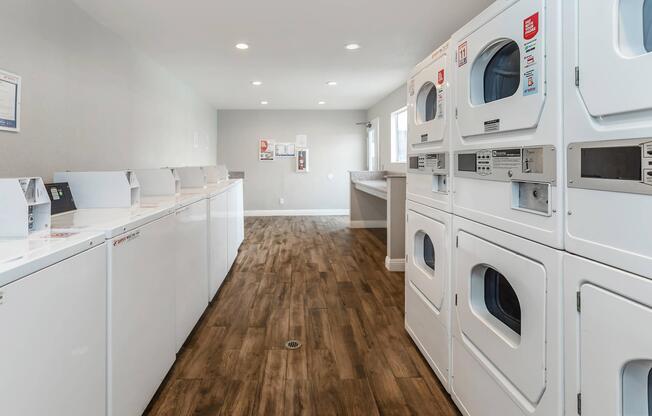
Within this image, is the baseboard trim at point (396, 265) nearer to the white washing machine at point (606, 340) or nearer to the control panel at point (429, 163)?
the control panel at point (429, 163)

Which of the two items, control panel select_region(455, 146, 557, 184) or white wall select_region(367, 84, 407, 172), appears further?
white wall select_region(367, 84, 407, 172)

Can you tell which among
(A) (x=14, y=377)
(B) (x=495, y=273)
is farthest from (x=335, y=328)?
(A) (x=14, y=377)

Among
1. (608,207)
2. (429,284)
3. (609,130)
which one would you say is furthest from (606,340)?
(429,284)

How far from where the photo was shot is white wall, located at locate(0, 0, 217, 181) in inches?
87.5

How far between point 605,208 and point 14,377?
56.7 inches

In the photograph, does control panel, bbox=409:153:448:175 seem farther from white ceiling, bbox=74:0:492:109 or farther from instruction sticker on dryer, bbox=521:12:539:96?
white ceiling, bbox=74:0:492:109

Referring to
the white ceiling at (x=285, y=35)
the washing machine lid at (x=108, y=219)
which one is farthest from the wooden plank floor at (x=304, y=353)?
the white ceiling at (x=285, y=35)

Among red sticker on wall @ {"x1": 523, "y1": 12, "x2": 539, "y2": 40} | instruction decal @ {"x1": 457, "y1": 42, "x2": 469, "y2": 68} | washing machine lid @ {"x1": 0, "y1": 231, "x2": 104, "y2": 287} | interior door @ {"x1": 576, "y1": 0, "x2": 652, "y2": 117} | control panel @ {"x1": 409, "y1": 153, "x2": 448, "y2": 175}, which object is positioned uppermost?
instruction decal @ {"x1": 457, "y1": 42, "x2": 469, "y2": 68}

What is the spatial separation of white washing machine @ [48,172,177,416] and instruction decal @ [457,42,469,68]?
1.53m

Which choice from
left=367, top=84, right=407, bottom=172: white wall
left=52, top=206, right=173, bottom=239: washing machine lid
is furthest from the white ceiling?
left=52, top=206, right=173, bottom=239: washing machine lid

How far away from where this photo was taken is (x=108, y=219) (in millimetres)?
1598

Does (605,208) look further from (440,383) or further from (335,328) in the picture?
(335,328)

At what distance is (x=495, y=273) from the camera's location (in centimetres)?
158

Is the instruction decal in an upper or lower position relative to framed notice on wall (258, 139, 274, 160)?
lower
